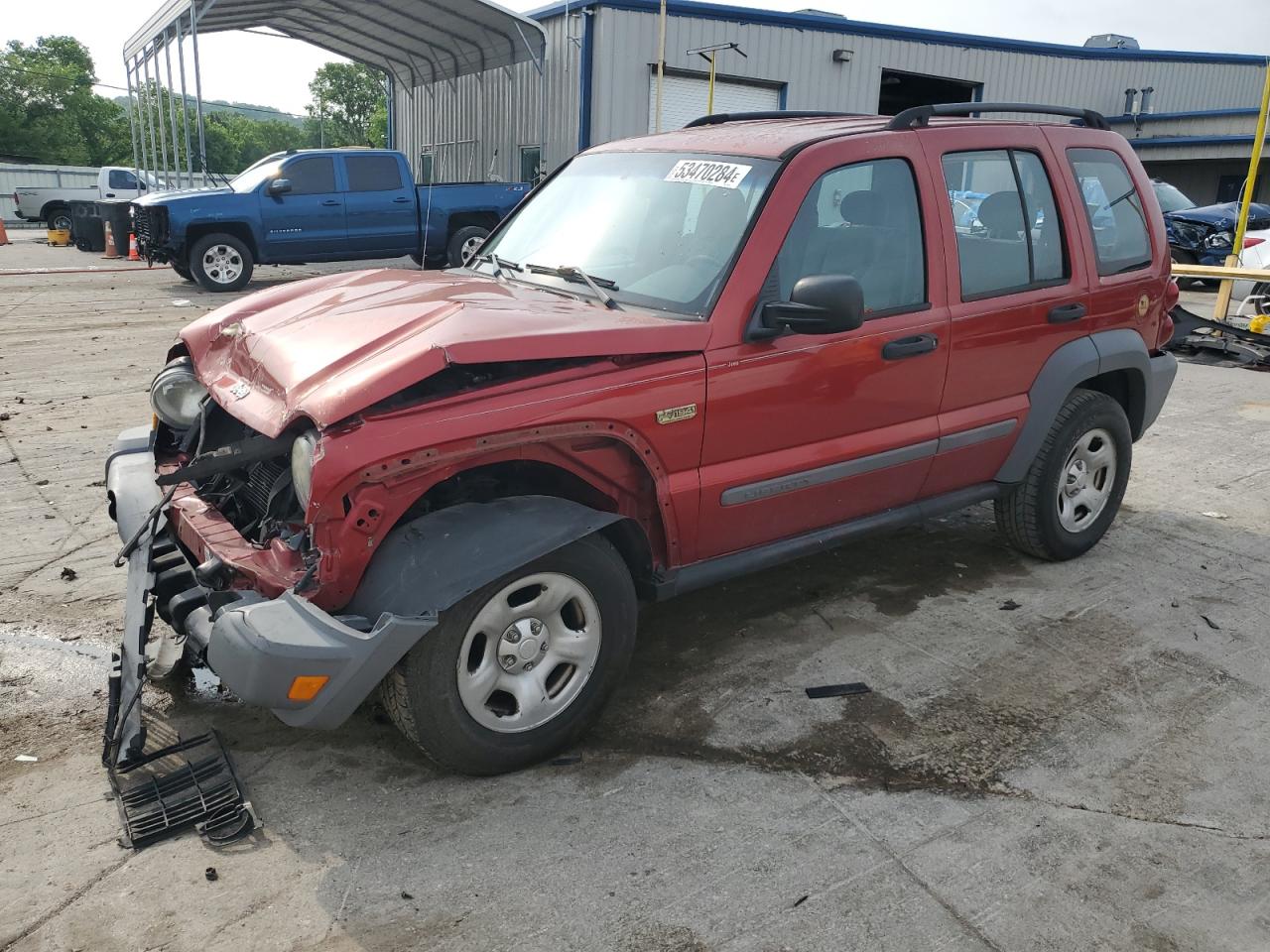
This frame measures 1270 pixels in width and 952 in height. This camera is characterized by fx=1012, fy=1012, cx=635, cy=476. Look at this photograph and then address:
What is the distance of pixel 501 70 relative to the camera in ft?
69.3

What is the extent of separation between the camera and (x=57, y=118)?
65062 mm

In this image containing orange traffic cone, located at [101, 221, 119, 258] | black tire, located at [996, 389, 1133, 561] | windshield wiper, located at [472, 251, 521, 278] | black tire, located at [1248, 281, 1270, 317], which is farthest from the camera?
orange traffic cone, located at [101, 221, 119, 258]

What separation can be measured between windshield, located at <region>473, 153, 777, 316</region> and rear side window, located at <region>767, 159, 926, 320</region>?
0.70 feet

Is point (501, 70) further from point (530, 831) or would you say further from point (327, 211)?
point (530, 831)

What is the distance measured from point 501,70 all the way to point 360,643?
20.6 m

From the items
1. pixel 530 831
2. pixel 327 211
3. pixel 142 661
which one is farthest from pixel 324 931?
pixel 327 211

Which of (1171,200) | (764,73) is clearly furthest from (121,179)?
(1171,200)

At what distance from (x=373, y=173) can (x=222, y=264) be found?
2.56 meters

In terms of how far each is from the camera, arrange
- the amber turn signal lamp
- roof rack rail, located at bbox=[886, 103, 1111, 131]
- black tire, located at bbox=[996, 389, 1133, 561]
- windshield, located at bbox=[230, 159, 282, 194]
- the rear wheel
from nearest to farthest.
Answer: the amber turn signal lamp, roof rack rail, located at bbox=[886, 103, 1111, 131], black tire, located at bbox=[996, 389, 1133, 561], windshield, located at bbox=[230, 159, 282, 194], the rear wheel

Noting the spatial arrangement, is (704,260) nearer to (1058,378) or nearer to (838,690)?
(838,690)

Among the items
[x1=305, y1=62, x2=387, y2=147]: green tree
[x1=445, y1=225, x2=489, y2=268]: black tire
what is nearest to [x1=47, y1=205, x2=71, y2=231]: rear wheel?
[x1=445, y1=225, x2=489, y2=268]: black tire

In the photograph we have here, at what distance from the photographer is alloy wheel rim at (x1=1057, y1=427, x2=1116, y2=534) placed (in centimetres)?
485

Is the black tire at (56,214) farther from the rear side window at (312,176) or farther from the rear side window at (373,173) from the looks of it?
the rear side window at (373,173)

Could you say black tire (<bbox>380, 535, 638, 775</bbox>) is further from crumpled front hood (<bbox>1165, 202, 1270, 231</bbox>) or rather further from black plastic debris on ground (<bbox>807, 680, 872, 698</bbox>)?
crumpled front hood (<bbox>1165, 202, 1270, 231</bbox>)
